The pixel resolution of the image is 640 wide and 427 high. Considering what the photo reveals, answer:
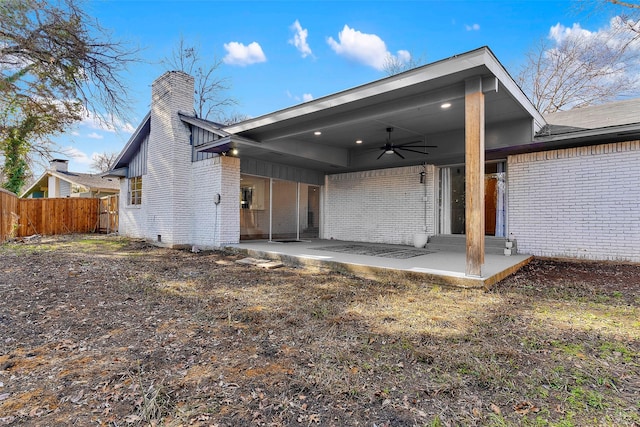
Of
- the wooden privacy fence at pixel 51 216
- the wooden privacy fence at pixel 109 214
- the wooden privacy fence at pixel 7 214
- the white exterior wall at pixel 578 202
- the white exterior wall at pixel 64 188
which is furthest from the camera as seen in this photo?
the white exterior wall at pixel 64 188

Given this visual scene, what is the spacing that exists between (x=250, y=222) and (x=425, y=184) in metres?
5.37

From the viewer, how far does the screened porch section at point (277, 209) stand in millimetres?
9344

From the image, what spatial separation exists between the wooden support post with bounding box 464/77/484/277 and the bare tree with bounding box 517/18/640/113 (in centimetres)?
923

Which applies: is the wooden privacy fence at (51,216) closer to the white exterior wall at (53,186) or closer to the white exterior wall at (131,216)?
the white exterior wall at (131,216)

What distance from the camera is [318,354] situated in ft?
8.38

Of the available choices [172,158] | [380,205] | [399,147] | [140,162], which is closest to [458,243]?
[380,205]

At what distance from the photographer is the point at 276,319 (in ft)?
→ 11.1

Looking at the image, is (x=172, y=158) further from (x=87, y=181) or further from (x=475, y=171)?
(x=87, y=181)

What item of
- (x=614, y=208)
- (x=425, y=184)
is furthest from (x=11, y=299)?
(x=614, y=208)

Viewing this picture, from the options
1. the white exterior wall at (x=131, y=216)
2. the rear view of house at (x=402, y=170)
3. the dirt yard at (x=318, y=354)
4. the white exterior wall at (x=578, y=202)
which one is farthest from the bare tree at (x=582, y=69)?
the white exterior wall at (x=131, y=216)

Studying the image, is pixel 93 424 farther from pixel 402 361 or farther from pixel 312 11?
pixel 312 11

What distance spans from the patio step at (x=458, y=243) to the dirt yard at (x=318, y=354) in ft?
8.68

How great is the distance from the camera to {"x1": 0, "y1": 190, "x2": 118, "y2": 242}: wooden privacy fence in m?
11.1

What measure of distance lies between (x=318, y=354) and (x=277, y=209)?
7940 mm
